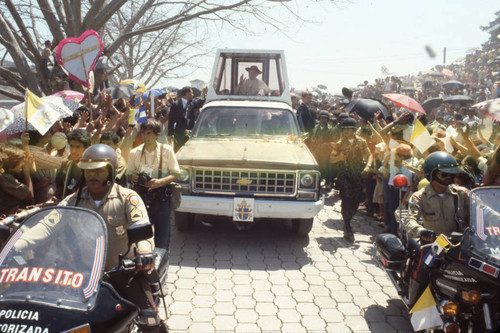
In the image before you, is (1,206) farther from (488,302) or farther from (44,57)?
(44,57)

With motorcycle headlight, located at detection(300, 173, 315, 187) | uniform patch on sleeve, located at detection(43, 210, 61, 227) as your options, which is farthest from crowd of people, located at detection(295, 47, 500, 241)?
uniform patch on sleeve, located at detection(43, 210, 61, 227)

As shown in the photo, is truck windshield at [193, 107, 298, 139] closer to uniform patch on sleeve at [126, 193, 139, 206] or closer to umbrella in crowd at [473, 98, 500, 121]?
umbrella in crowd at [473, 98, 500, 121]

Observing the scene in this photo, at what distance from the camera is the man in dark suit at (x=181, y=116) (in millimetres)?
9773

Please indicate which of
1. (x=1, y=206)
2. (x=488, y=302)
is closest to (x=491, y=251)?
(x=488, y=302)

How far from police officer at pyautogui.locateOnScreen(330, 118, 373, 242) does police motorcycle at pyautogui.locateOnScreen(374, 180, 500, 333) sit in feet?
9.92

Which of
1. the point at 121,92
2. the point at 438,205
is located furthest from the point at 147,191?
the point at 121,92

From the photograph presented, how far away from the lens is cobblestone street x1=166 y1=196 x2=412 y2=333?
14.7ft

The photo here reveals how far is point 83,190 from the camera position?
11.3ft

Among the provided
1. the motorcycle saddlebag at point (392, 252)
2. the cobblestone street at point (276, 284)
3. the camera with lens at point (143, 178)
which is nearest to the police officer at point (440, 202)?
the motorcycle saddlebag at point (392, 252)

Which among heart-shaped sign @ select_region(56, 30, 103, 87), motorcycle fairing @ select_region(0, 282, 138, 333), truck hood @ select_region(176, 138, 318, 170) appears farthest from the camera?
heart-shaped sign @ select_region(56, 30, 103, 87)

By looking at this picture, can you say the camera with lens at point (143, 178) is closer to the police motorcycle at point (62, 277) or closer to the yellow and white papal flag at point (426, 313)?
the police motorcycle at point (62, 277)

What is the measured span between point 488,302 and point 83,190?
305 centimetres

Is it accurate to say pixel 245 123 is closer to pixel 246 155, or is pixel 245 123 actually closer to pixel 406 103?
pixel 246 155

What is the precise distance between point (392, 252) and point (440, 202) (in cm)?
66
